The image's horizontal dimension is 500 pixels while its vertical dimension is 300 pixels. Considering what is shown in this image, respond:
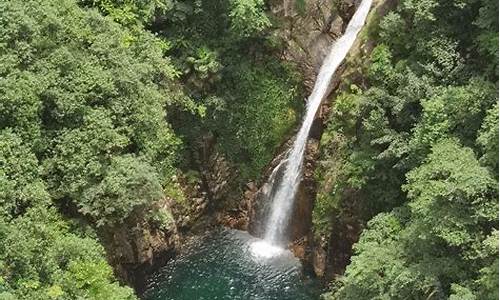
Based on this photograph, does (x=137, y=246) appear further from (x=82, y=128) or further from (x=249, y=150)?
(x=249, y=150)

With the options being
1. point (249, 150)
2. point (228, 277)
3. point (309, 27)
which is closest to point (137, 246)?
point (228, 277)

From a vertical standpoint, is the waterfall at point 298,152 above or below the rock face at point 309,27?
below

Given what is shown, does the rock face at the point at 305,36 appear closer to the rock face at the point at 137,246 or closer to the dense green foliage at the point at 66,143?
the rock face at the point at 137,246

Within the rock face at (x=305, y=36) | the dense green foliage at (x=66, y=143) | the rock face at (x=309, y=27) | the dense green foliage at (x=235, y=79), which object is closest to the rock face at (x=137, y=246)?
the dense green foliage at (x=66, y=143)

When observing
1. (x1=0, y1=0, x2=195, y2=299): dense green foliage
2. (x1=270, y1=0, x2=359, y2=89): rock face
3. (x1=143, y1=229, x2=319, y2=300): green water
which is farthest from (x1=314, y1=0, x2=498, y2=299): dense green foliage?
(x1=0, y1=0, x2=195, y2=299): dense green foliage

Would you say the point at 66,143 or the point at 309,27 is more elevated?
the point at 66,143

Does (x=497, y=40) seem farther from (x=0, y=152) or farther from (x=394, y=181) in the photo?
(x=0, y=152)

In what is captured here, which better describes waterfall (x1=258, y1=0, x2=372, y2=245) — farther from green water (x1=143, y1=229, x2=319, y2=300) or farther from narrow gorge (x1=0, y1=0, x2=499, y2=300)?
green water (x1=143, y1=229, x2=319, y2=300)

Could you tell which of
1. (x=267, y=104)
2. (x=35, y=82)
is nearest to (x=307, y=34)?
(x=267, y=104)
